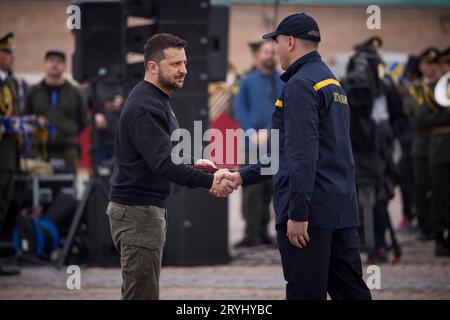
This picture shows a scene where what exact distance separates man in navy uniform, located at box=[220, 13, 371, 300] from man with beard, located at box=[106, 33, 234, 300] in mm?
690

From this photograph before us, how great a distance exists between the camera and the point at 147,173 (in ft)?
→ 24.4

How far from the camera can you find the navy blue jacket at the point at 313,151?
699cm

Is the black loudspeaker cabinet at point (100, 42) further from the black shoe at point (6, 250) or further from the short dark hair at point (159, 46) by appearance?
the short dark hair at point (159, 46)

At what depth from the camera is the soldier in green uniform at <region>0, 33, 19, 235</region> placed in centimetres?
1309

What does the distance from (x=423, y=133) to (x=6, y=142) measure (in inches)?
240

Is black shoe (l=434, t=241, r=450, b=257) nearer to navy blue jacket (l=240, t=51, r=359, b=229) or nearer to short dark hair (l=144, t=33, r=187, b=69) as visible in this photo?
navy blue jacket (l=240, t=51, r=359, b=229)

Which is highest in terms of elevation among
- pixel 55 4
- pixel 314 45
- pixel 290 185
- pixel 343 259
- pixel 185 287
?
pixel 55 4

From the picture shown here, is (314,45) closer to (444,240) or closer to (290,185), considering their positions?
(290,185)

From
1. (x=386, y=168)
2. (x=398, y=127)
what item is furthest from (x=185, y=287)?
(x=398, y=127)

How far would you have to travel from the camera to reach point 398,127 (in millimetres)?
18500

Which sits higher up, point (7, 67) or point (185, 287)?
point (7, 67)

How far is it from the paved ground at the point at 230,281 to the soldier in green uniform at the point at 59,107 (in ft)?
7.42

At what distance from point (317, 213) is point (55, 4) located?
112 ft

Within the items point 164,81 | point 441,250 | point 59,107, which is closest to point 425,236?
point 441,250
